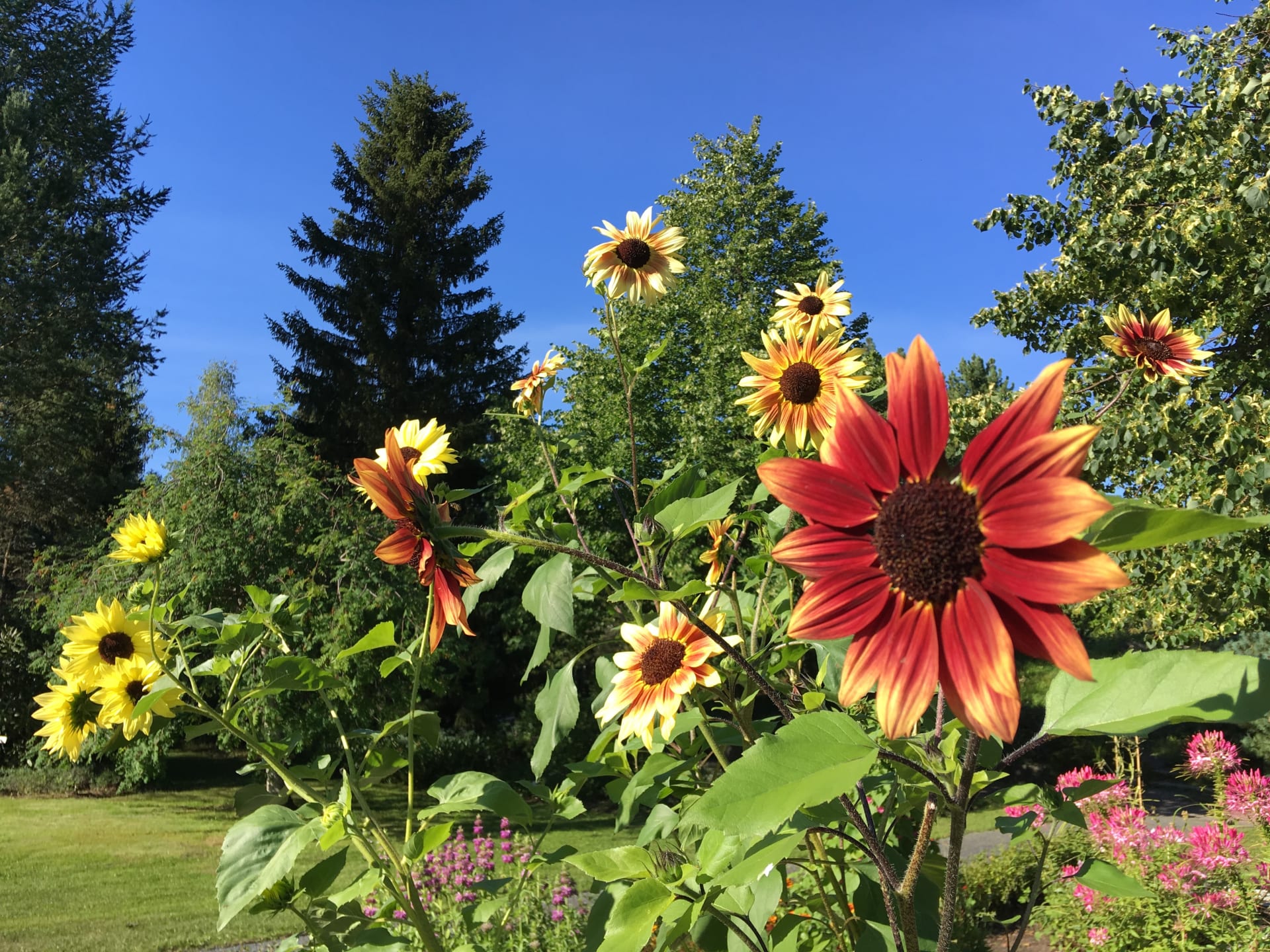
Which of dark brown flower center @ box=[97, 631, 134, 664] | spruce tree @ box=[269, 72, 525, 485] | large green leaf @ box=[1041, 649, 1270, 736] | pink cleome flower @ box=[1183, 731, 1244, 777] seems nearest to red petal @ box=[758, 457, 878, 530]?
large green leaf @ box=[1041, 649, 1270, 736]

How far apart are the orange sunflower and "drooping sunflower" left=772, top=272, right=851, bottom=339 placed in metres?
0.75

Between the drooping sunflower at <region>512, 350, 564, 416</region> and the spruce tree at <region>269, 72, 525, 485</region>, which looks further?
the spruce tree at <region>269, 72, 525, 485</region>

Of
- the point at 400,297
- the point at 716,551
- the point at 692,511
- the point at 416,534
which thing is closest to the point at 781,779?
the point at 692,511

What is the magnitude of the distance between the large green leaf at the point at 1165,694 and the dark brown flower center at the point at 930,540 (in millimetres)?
115

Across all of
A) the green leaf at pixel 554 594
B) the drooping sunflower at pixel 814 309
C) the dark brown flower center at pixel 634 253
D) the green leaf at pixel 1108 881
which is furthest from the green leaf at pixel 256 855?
the dark brown flower center at pixel 634 253

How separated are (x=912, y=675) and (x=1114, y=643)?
86.5 ft

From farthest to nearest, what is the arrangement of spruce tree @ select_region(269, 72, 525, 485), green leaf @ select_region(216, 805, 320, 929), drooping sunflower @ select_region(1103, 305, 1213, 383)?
spruce tree @ select_region(269, 72, 525, 485) → drooping sunflower @ select_region(1103, 305, 1213, 383) → green leaf @ select_region(216, 805, 320, 929)

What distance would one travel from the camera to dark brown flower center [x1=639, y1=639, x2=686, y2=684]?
4.19ft

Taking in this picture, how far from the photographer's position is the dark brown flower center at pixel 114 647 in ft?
5.08

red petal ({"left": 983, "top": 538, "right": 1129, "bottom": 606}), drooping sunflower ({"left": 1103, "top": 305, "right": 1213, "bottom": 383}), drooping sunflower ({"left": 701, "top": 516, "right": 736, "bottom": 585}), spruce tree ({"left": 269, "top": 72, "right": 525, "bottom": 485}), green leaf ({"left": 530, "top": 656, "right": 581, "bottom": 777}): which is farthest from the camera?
spruce tree ({"left": 269, "top": 72, "right": 525, "bottom": 485})

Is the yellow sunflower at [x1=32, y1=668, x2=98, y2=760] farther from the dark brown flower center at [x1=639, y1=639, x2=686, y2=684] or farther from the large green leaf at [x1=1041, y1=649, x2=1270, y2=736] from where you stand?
the large green leaf at [x1=1041, y1=649, x2=1270, y2=736]

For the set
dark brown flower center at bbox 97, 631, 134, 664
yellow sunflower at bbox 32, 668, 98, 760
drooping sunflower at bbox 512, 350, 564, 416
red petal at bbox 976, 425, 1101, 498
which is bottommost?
yellow sunflower at bbox 32, 668, 98, 760

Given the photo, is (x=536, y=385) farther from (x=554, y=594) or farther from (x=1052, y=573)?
(x=1052, y=573)

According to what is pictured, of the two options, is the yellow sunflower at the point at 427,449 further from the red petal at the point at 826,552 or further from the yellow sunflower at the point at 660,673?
the red petal at the point at 826,552
